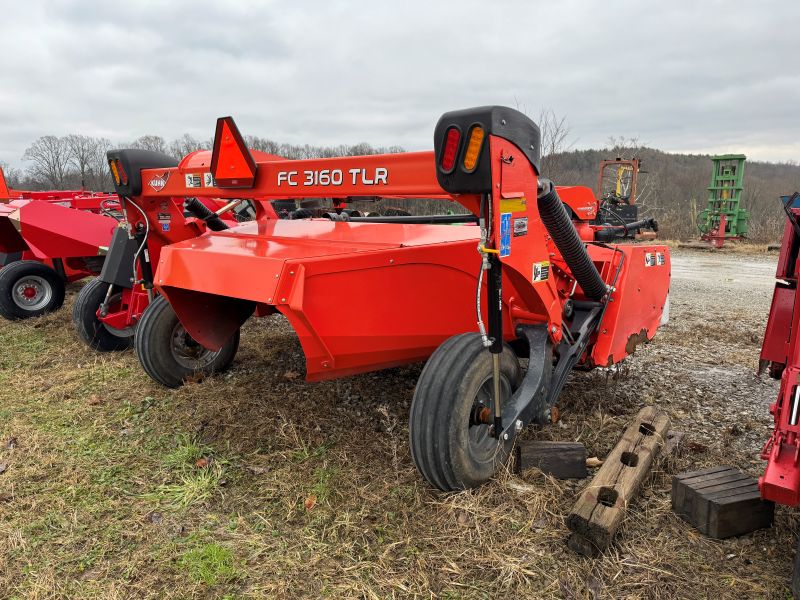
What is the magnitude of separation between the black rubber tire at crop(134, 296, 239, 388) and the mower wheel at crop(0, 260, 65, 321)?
155 inches

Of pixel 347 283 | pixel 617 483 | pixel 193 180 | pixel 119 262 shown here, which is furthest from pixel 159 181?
pixel 617 483

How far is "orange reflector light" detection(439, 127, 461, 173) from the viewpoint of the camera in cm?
234

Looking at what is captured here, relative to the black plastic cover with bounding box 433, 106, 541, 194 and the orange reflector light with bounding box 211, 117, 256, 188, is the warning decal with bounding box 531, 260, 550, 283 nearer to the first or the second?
the black plastic cover with bounding box 433, 106, 541, 194

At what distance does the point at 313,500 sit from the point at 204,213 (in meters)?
2.93

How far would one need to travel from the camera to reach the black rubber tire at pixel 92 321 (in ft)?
17.7

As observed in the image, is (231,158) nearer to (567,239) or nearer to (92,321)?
(567,239)

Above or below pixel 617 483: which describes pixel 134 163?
above

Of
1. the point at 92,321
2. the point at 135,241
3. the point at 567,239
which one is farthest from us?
the point at 92,321

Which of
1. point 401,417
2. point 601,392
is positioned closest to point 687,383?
point 601,392

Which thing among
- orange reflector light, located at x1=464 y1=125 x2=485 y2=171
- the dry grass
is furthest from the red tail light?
the dry grass

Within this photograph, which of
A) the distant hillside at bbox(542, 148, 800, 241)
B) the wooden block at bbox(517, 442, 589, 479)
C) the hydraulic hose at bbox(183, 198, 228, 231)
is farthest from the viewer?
the distant hillside at bbox(542, 148, 800, 241)

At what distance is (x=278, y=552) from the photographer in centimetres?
249

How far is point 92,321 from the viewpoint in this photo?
5.42 meters

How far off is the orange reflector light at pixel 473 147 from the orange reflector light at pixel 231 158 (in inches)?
54.4
